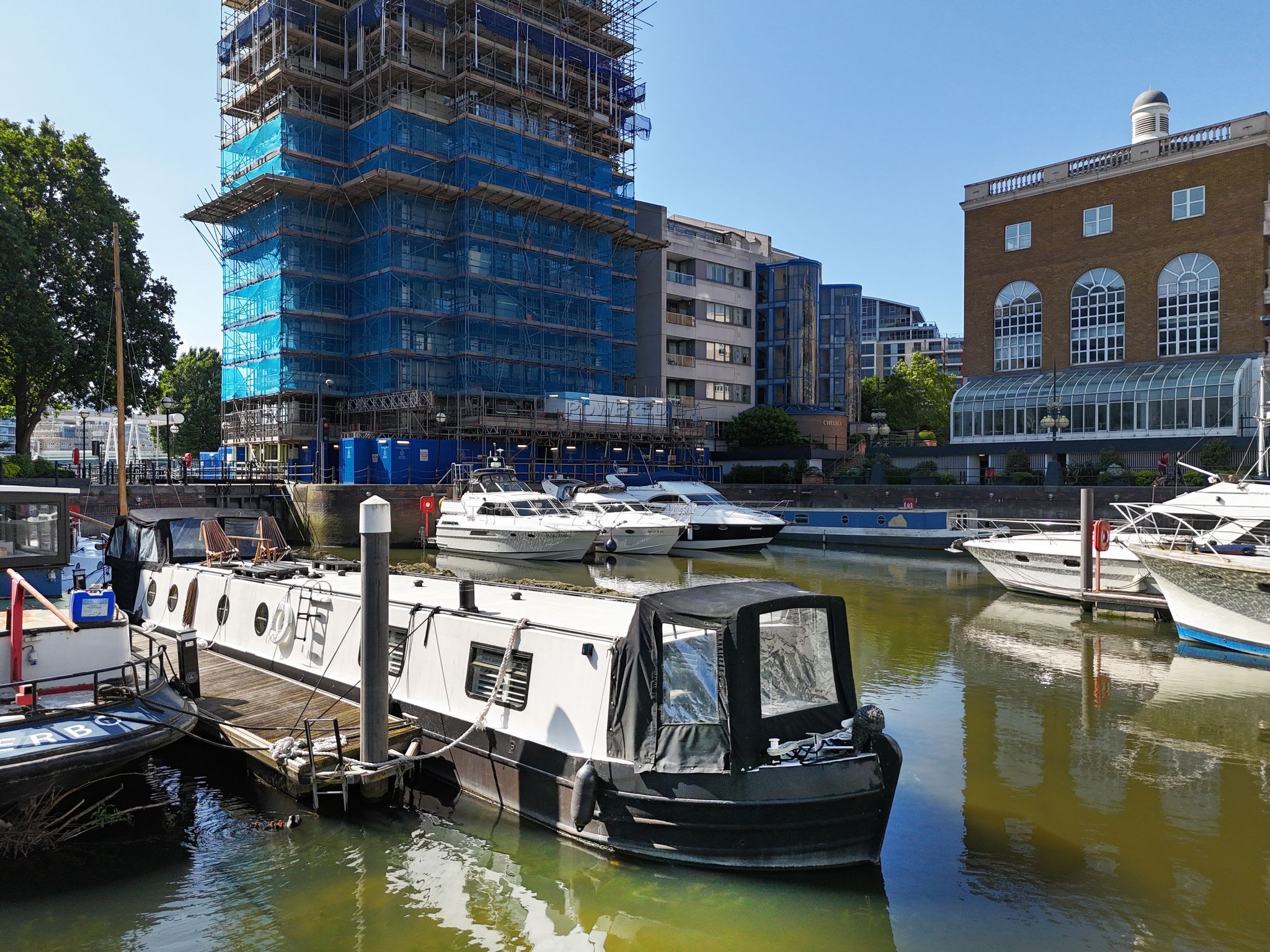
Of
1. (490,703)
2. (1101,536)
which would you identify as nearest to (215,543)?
(490,703)

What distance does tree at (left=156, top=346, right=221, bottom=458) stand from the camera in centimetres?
6881

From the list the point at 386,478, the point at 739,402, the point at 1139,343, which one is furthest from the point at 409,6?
the point at 1139,343

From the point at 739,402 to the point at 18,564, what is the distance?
210ft

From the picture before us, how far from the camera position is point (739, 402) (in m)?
72.8

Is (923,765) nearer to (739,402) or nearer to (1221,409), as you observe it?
(1221,409)

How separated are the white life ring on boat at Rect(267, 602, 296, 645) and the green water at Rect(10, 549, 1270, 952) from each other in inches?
91.5

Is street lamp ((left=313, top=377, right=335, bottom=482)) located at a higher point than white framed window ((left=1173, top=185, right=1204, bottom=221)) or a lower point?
lower

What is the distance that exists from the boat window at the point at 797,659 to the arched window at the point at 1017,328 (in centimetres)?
5130

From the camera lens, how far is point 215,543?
17.6m

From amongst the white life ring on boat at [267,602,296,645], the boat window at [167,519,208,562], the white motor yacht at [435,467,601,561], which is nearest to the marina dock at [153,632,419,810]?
the white life ring on boat at [267,602,296,645]

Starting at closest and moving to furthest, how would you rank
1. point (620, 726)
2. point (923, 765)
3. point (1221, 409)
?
1. point (620, 726)
2. point (923, 765)
3. point (1221, 409)

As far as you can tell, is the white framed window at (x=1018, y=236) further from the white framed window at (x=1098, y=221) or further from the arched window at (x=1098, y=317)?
the arched window at (x=1098, y=317)

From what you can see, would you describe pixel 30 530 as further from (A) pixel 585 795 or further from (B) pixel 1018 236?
(B) pixel 1018 236

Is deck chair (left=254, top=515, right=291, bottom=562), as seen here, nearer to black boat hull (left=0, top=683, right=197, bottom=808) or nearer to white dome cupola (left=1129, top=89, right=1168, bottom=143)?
black boat hull (left=0, top=683, right=197, bottom=808)
